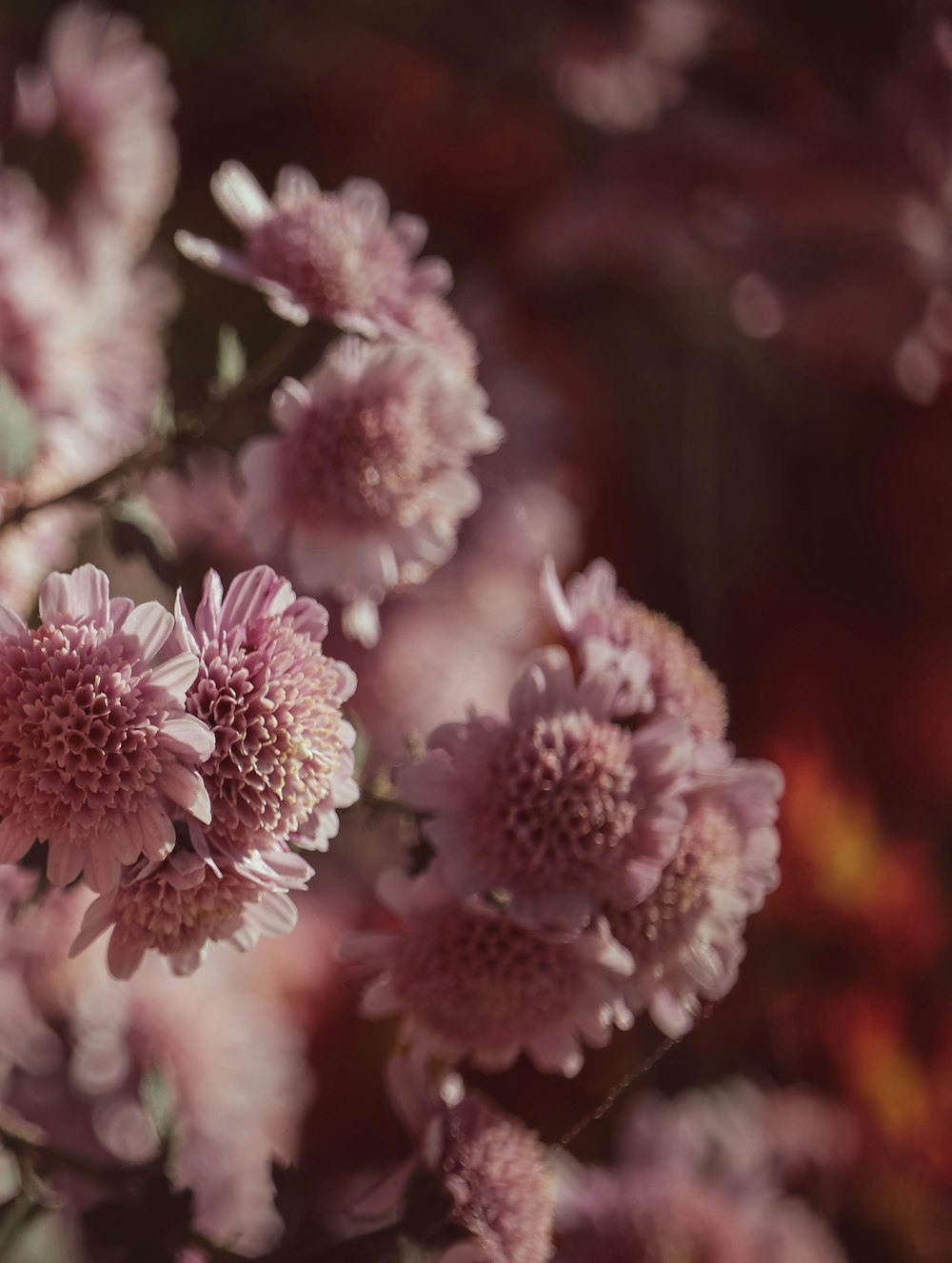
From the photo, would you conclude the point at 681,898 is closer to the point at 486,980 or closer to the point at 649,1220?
the point at 486,980

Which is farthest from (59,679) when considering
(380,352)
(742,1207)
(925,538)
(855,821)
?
(925,538)

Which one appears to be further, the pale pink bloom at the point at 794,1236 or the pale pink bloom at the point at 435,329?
the pale pink bloom at the point at 794,1236

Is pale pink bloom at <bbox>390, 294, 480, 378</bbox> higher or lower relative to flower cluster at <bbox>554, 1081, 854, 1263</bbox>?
higher

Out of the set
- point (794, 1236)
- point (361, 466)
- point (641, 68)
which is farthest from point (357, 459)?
point (641, 68)

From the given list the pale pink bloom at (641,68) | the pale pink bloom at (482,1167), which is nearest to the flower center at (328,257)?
the pale pink bloom at (482,1167)

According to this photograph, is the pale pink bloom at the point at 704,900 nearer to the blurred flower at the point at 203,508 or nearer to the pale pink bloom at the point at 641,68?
the blurred flower at the point at 203,508

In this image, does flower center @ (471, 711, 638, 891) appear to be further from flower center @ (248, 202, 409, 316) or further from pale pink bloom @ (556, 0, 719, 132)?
pale pink bloom @ (556, 0, 719, 132)

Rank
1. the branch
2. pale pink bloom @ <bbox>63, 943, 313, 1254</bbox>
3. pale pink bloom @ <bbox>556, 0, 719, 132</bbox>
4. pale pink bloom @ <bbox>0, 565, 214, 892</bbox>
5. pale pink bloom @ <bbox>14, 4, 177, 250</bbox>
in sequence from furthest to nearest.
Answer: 1. pale pink bloom @ <bbox>556, 0, 719, 132</bbox>
2. pale pink bloom @ <bbox>14, 4, 177, 250</bbox>
3. pale pink bloom @ <bbox>63, 943, 313, 1254</bbox>
4. the branch
5. pale pink bloom @ <bbox>0, 565, 214, 892</bbox>

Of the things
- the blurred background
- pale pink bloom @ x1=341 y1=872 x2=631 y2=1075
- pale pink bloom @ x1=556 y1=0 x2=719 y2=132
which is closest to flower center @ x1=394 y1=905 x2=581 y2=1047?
pale pink bloom @ x1=341 y1=872 x2=631 y2=1075
